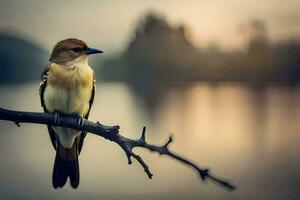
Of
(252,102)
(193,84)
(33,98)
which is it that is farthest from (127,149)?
(252,102)

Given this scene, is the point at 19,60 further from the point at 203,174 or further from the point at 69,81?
the point at 203,174

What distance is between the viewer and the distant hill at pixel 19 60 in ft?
4.19

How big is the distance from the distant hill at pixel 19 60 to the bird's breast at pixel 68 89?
0.89 feet

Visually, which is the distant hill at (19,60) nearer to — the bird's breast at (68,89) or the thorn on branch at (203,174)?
the bird's breast at (68,89)

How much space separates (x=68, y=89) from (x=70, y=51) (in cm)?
6

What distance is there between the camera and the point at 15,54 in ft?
4.31

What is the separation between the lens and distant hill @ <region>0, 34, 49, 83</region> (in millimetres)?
1278

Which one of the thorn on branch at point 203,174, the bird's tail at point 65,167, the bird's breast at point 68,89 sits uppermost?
the bird's breast at point 68,89

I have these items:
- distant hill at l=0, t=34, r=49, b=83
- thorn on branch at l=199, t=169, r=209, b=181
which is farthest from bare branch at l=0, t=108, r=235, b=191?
distant hill at l=0, t=34, r=49, b=83

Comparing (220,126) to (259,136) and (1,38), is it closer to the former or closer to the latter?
(259,136)

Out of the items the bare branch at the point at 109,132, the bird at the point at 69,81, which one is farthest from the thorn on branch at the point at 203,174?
the bird at the point at 69,81

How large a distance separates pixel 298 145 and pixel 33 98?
0.61m

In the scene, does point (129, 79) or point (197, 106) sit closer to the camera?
point (129, 79)

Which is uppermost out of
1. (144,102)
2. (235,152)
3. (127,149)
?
(144,102)
